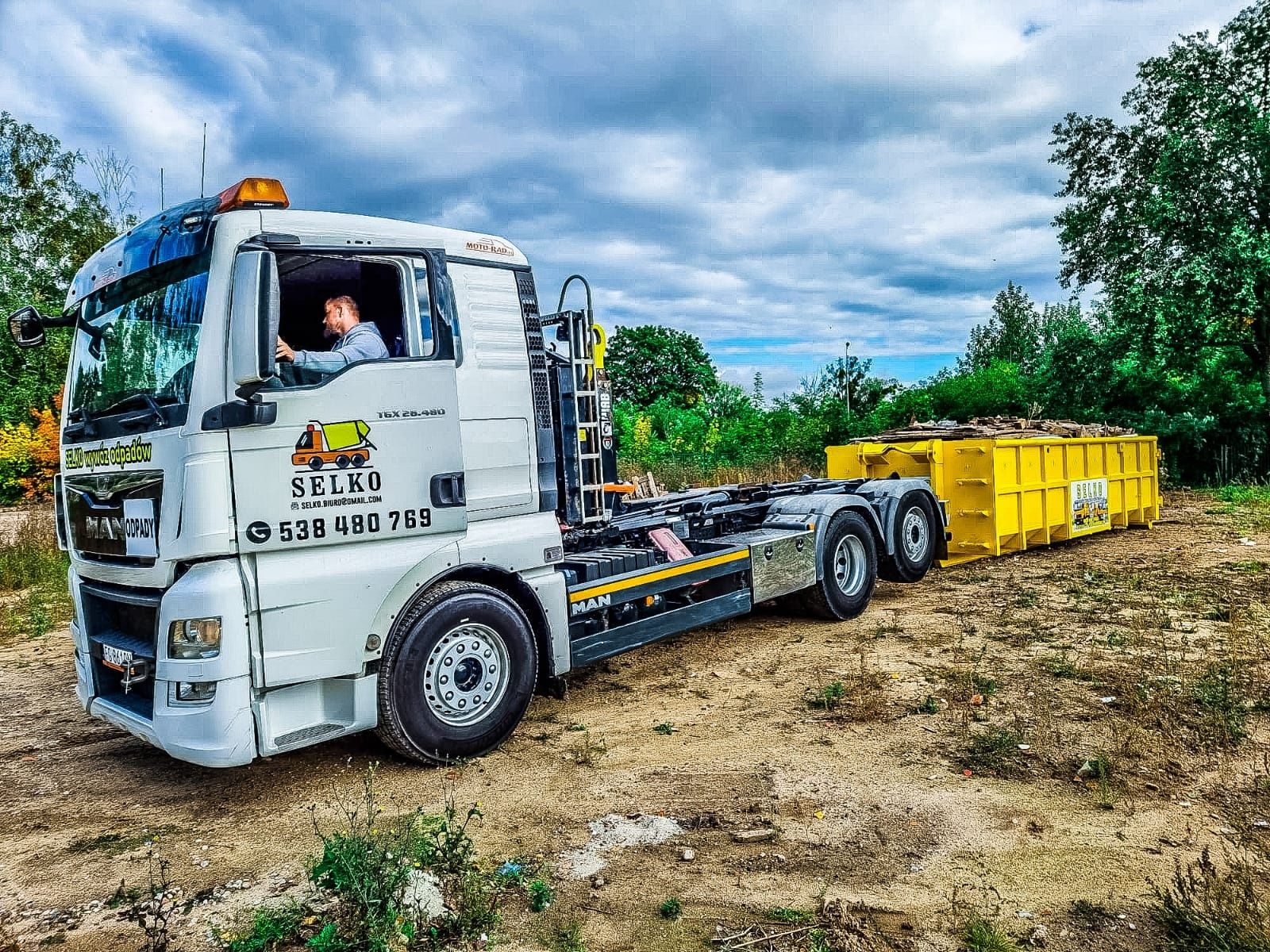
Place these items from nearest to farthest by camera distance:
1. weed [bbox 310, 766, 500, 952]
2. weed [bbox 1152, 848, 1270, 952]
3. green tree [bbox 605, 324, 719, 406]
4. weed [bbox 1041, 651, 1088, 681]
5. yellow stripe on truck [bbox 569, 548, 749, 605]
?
weed [bbox 1152, 848, 1270, 952] < weed [bbox 310, 766, 500, 952] < yellow stripe on truck [bbox 569, 548, 749, 605] < weed [bbox 1041, 651, 1088, 681] < green tree [bbox 605, 324, 719, 406]

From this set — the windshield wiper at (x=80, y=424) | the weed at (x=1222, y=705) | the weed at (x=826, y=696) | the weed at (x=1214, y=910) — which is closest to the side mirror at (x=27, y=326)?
the windshield wiper at (x=80, y=424)

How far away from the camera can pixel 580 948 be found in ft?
10.0

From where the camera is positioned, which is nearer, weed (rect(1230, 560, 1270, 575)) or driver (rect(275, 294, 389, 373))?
driver (rect(275, 294, 389, 373))

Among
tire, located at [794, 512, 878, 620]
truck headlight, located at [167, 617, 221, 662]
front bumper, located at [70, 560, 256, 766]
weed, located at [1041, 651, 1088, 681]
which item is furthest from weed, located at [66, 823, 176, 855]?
weed, located at [1041, 651, 1088, 681]

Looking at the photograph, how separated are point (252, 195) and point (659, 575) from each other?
3455 millimetres

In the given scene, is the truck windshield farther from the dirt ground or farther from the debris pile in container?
the debris pile in container

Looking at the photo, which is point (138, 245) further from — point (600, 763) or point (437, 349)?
point (600, 763)

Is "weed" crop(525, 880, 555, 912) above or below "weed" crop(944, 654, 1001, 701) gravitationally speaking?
below

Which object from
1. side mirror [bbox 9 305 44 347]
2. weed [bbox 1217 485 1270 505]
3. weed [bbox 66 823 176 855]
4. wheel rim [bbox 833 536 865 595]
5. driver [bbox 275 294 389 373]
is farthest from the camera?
weed [bbox 1217 485 1270 505]

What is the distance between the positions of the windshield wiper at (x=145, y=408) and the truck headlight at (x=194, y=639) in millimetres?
979

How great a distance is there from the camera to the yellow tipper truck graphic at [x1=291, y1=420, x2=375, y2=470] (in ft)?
14.1

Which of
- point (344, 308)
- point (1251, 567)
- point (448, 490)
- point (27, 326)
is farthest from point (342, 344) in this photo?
point (1251, 567)

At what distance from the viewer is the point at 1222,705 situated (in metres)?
5.10

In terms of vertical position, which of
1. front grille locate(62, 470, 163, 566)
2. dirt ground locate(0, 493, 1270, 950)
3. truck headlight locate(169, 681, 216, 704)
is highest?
front grille locate(62, 470, 163, 566)
